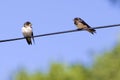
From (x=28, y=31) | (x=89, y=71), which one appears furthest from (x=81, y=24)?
(x=89, y=71)

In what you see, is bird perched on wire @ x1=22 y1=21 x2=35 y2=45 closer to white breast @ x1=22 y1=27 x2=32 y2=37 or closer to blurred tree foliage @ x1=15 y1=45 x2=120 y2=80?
white breast @ x1=22 y1=27 x2=32 y2=37

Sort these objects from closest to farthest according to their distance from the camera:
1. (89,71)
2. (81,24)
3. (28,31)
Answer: (28,31) → (81,24) → (89,71)

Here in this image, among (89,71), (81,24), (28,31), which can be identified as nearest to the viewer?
(28,31)

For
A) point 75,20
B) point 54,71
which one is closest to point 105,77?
point 54,71

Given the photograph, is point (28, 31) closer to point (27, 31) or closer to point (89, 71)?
point (27, 31)

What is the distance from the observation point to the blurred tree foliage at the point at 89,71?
30.4 m

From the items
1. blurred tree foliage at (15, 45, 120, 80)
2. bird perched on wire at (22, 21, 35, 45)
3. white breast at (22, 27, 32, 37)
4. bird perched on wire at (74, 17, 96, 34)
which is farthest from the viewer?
blurred tree foliage at (15, 45, 120, 80)

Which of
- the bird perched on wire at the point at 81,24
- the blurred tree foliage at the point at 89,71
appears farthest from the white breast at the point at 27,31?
the blurred tree foliage at the point at 89,71

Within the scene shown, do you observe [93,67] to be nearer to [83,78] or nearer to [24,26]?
[83,78]

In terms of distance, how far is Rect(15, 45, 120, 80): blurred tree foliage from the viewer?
99.7 feet

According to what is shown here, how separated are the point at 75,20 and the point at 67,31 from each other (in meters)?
5.61

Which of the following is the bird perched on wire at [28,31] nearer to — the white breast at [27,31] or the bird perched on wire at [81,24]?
the white breast at [27,31]

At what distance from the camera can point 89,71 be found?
32000 millimetres

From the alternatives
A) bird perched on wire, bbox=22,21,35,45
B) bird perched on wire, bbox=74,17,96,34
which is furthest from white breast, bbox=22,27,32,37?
bird perched on wire, bbox=74,17,96,34
